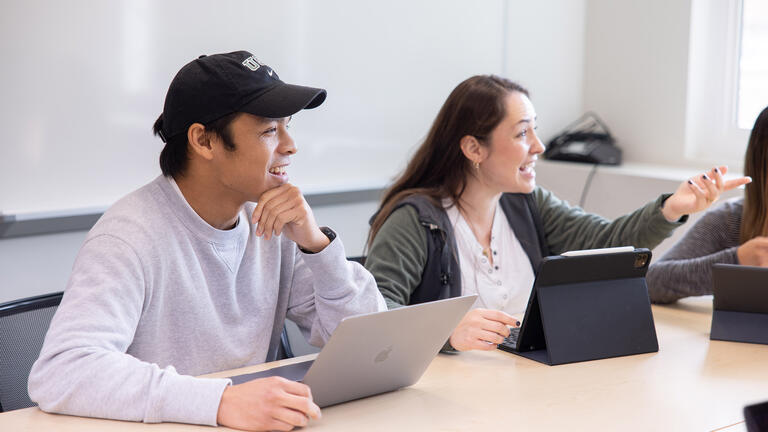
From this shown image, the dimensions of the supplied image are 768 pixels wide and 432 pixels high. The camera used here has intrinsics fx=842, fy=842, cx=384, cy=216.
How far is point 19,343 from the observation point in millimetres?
1595

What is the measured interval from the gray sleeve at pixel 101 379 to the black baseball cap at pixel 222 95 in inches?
15.0

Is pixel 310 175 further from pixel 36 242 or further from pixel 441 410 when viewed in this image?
pixel 441 410

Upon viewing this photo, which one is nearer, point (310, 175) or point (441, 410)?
point (441, 410)

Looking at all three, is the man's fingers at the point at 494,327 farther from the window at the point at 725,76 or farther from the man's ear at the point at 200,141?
the window at the point at 725,76

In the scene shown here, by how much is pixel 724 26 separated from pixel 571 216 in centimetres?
153

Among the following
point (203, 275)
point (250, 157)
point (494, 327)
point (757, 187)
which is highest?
point (250, 157)

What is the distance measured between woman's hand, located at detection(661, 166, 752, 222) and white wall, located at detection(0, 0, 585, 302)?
1.49 metres

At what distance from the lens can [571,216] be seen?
2.35m

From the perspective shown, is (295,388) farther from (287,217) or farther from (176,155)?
(176,155)

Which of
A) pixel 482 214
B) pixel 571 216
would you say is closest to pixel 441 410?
pixel 482 214

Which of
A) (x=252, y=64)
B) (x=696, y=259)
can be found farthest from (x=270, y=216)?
(x=696, y=259)

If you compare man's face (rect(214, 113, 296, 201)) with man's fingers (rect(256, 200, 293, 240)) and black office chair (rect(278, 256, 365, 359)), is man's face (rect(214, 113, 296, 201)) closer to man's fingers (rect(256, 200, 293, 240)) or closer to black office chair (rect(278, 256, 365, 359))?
man's fingers (rect(256, 200, 293, 240))

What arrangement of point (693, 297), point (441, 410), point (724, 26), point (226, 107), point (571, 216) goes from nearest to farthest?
point (441, 410) < point (226, 107) < point (693, 297) < point (571, 216) < point (724, 26)

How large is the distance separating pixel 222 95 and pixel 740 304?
1192 millimetres
